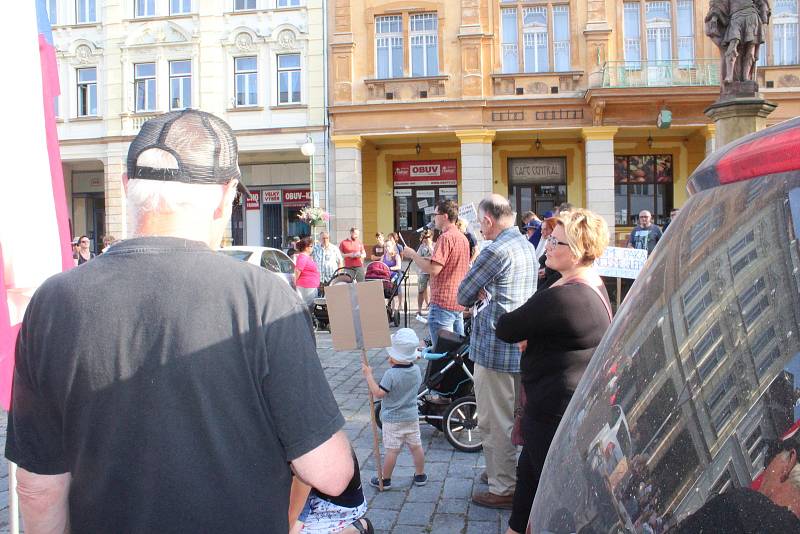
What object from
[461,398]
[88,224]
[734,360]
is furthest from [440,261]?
[88,224]

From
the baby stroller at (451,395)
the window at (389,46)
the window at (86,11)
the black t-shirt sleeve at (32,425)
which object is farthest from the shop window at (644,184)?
the black t-shirt sleeve at (32,425)

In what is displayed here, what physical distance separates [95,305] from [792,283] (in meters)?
1.30

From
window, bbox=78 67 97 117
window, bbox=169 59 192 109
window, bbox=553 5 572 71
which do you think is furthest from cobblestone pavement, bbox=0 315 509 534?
window, bbox=78 67 97 117

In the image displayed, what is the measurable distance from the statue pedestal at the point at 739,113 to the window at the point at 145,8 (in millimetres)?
19629

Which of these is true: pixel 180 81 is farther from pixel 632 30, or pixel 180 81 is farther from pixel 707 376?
pixel 707 376

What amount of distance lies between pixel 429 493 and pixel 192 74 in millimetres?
20542

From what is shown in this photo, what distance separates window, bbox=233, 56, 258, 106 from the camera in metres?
21.9

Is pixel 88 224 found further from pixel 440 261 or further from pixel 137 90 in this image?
pixel 440 261

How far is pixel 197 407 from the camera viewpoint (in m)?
1.44

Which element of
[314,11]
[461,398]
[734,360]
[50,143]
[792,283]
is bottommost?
[461,398]

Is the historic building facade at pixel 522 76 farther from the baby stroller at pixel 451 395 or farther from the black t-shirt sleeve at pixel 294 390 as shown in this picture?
the black t-shirt sleeve at pixel 294 390

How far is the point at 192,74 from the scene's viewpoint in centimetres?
2208

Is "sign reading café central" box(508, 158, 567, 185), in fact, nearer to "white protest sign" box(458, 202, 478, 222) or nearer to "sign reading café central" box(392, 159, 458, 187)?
"sign reading café central" box(392, 159, 458, 187)

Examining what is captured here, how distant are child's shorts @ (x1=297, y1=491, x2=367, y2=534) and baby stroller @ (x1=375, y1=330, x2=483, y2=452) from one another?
109 inches
